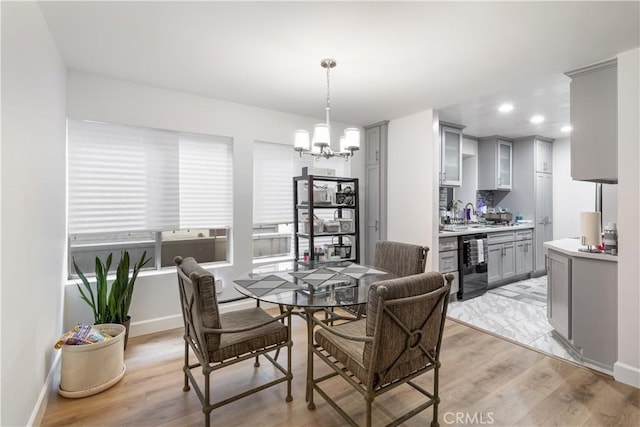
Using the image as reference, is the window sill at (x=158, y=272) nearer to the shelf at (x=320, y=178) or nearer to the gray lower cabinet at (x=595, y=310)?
the shelf at (x=320, y=178)

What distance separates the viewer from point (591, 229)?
247cm

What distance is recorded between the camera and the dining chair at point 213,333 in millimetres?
1641

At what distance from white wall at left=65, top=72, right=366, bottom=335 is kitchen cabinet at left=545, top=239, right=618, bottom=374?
2.92 meters

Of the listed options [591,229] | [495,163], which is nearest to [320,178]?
[591,229]

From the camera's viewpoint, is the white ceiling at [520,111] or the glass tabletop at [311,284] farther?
the white ceiling at [520,111]

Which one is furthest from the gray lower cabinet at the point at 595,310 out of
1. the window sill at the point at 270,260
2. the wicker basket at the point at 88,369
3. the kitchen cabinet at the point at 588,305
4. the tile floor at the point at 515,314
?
the wicker basket at the point at 88,369

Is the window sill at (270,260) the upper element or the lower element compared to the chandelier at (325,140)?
lower

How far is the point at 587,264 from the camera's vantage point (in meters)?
2.42

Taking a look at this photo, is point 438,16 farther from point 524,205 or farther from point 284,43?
point 524,205

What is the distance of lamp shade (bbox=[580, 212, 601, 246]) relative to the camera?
247 centimetres

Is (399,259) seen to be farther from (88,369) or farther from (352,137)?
(88,369)

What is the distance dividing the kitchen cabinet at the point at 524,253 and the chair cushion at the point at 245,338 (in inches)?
173

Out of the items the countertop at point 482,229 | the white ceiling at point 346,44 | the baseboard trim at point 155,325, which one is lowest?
the baseboard trim at point 155,325

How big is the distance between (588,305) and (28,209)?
→ 3870 mm
